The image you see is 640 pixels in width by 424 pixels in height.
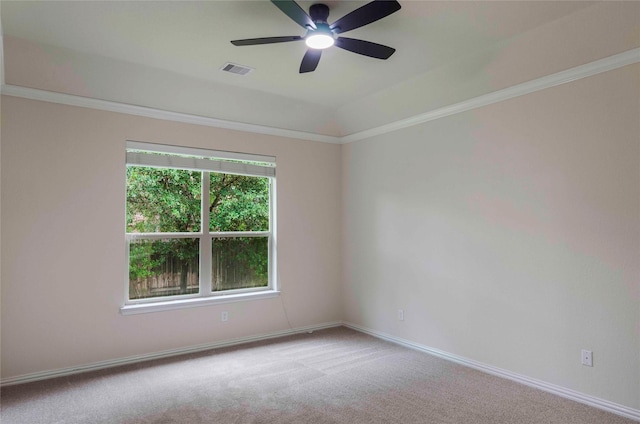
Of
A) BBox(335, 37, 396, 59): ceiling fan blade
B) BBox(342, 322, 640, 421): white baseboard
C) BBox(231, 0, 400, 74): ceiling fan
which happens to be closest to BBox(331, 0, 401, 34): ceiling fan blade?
BBox(231, 0, 400, 74): ceiling fan

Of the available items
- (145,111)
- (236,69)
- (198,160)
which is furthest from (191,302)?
(236,69)

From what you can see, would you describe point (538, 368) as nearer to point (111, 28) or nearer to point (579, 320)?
point (579, 320)

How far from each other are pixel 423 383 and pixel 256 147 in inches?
124

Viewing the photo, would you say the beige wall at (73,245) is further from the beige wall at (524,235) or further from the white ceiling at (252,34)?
the beige wall at (524,235)

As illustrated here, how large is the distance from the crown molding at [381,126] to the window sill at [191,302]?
1952 millimetres

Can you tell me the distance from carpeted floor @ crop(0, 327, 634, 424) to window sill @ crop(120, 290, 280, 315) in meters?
0.52

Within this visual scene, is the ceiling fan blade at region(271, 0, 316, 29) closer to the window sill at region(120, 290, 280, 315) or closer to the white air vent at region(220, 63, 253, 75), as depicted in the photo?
the white air vent at region(220, 63, 253, 75)

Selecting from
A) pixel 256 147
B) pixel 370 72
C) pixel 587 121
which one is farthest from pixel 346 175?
pixel 587 121

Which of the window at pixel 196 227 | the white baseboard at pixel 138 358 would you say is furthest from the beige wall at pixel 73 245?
the window at pixel 196 227

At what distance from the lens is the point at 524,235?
11.5ft

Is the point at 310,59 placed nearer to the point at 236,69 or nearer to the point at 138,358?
the point at 236,69

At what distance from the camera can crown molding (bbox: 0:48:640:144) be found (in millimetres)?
3033

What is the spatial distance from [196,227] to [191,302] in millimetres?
839

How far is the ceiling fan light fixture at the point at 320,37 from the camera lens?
262 cm
